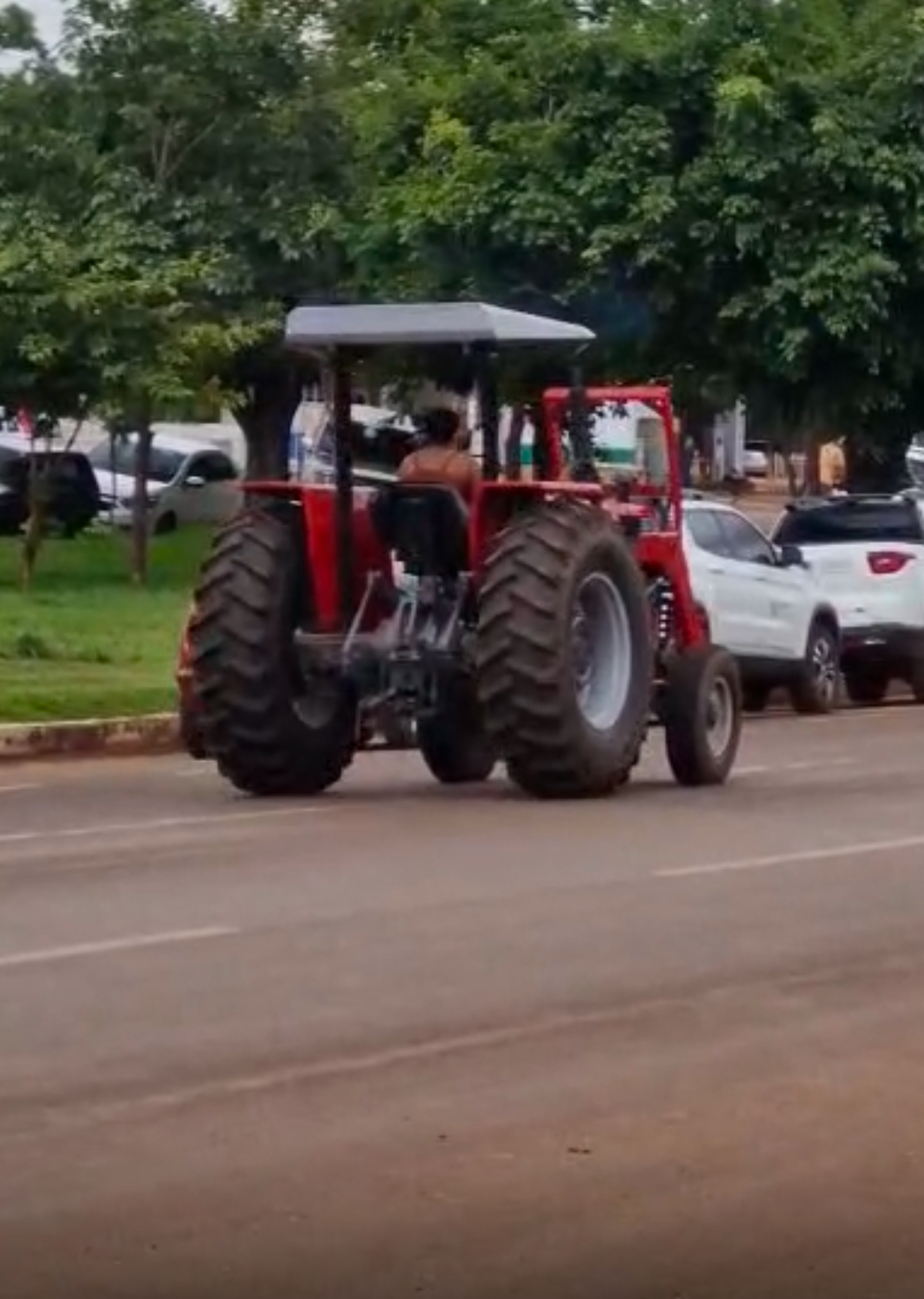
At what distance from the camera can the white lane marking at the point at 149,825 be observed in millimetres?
16062

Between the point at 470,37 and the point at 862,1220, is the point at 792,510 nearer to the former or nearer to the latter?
the point at 470,37

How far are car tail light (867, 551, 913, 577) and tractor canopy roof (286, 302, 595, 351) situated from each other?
11.6 m

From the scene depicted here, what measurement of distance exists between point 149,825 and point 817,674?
11726 millimetres

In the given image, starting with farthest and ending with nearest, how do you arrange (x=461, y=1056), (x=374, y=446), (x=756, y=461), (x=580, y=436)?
1. (x=756, y=461)
2. (x=580, y=436)
3. (x=374, y=446)
4. (x=461, y=1056)

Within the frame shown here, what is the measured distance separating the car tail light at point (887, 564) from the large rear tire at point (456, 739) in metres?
10.5

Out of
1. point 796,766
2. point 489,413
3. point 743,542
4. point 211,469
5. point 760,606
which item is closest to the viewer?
point 489,413

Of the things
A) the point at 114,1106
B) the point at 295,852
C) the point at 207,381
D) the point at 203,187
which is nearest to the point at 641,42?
the point at 207,381

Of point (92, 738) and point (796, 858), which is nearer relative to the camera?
point (796, 858)

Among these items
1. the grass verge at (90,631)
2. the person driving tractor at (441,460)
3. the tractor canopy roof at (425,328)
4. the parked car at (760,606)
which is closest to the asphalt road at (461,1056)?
the person driving tractor at (441,460)

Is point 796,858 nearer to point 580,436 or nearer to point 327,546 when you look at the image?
point 327,546

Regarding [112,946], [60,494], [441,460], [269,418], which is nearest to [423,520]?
[441,460]

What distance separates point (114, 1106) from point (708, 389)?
82.0 feet

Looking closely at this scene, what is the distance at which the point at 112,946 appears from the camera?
12117 millimetres

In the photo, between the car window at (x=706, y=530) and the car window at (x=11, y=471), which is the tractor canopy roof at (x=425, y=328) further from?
the car window at (x=11, y=471)
